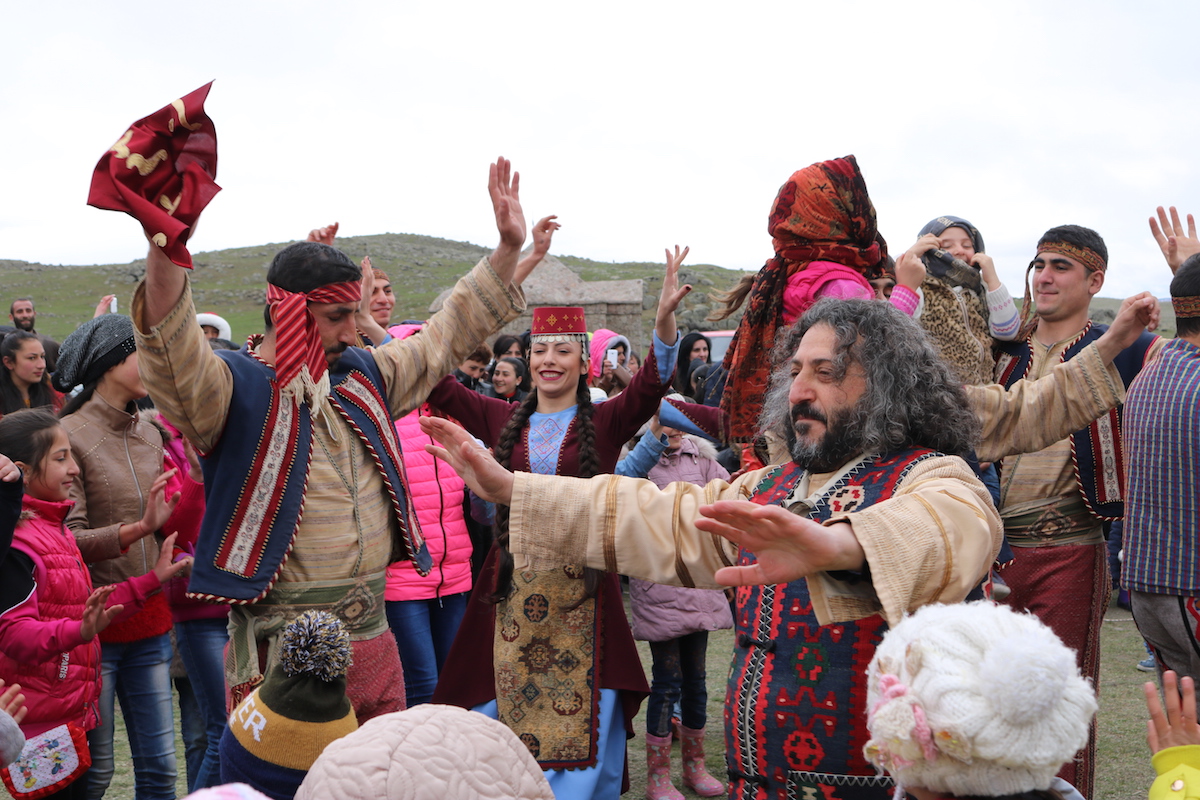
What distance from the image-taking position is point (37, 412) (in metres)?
3.48

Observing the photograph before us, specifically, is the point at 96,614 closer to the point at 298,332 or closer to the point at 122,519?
the point at 122,519

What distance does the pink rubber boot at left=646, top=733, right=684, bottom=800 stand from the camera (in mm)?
4645

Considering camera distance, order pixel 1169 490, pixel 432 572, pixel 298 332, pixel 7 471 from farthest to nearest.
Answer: pixel 432 572 < pixel 1169 490 < pixel 298 332 < pixel 7 471

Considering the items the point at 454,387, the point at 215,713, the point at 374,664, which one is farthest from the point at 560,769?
the point at 454,387

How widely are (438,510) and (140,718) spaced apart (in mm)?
1743

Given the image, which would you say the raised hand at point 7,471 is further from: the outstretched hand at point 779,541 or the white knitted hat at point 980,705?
the white knitted hat at point 980,705

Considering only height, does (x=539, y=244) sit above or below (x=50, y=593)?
above

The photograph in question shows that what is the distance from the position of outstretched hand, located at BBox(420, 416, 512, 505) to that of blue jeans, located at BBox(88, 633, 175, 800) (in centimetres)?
198

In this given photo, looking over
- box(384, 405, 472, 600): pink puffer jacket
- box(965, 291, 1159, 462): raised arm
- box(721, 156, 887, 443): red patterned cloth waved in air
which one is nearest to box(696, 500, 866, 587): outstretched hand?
box(965, 291, 1159, 462): raised arm

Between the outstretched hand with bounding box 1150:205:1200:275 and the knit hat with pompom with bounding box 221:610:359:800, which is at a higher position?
the outstretched hand with bounding box 1150:205:1200:275

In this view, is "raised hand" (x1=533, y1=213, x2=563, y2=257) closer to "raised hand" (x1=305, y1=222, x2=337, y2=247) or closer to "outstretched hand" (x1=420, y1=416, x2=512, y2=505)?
"raised hand" (x1=305, y1=222, x2=337, y2=247)

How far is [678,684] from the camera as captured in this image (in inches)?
192

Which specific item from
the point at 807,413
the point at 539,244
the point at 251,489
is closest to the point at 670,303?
the point at 539,244

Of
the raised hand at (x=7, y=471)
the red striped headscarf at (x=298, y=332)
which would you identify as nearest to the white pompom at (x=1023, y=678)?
the red striped headscarf at (x=298, y=332)
